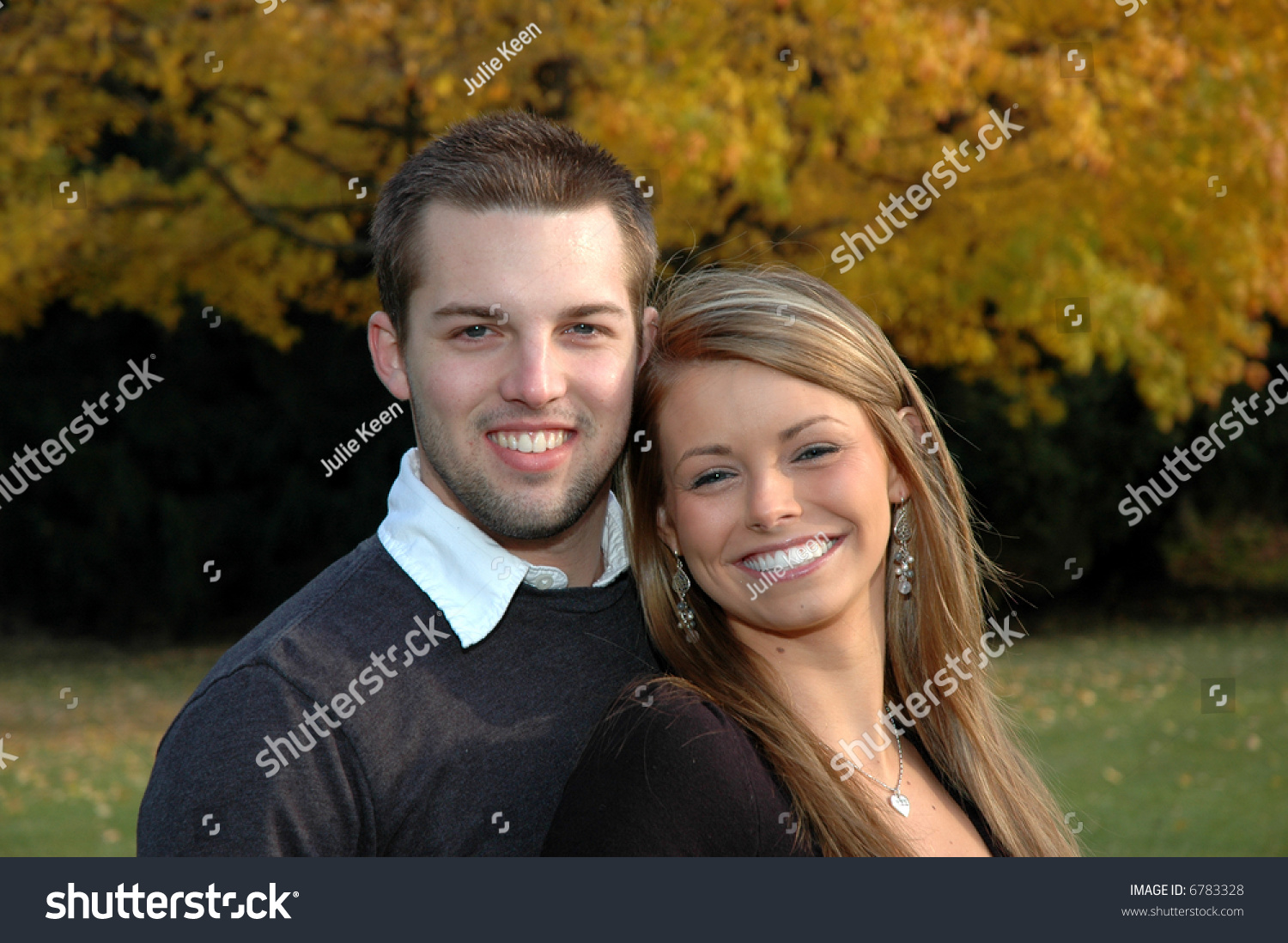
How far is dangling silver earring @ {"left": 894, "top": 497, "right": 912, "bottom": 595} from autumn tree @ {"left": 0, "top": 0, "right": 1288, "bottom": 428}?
330 cm

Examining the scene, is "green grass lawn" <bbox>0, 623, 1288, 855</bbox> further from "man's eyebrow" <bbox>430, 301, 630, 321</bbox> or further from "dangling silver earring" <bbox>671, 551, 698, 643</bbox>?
"man's eyebrow" <bbox>430, 301, 630, 321</bbox>

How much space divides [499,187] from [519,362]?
344 millimetres

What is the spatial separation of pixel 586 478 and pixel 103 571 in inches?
442

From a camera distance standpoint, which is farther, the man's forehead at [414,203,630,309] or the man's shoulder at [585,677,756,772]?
the man's forehead at [414,203,630,309]

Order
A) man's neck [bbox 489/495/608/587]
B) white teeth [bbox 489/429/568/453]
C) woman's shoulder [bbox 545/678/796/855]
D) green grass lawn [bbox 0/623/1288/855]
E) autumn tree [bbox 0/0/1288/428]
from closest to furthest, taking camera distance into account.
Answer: woman's shoulder [bbox 545/678/796/855]
white teeth [bbox 489/429/568/453]
man's neck [bbox 489/495/608/587]
autumn tree [bbox 0/0/1288/428]
green grass lawn [bbox 0/623/1288/855]

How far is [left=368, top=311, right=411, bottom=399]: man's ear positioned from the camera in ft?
8.33

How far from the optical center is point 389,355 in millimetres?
2570

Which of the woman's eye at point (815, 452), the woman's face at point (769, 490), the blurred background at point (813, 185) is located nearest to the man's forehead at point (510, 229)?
the woman's face at point (769, 490)

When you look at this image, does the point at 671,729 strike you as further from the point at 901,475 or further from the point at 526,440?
the point at 901,475

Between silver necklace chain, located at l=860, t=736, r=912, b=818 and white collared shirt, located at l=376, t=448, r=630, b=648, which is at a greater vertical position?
white collared shirt, located at l=376, t=448, r=630, b=648

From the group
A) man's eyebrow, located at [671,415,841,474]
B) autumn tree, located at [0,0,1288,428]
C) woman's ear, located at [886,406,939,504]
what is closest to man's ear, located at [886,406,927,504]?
woman's ear, located at [886,406,939,504]

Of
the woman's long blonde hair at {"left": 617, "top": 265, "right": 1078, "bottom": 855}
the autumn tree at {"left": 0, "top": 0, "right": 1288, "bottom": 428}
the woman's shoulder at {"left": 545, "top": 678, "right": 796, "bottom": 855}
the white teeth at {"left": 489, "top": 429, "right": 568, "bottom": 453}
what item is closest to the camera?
the woman's shoulder at {"left": 545, "top": 678, "right": 796, "bottom": 855}

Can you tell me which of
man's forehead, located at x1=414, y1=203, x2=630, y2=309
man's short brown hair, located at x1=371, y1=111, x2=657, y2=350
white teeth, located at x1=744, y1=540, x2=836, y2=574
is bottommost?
white teeth, located at x1=744, y1=540, x2=836, y2=574

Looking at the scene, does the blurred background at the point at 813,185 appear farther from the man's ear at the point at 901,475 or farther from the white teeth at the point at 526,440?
the white teeth at the point at 526,440
